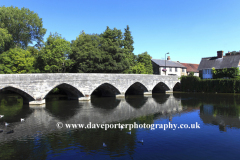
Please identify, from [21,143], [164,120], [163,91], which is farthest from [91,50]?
[21,143]

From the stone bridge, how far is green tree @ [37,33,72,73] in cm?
948

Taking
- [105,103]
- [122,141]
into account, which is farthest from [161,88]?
[122,141]

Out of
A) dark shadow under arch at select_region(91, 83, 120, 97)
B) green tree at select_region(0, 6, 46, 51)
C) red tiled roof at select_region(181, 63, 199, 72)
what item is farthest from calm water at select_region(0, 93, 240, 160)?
red tiled roof at select_region(181, 63, 199, 72)

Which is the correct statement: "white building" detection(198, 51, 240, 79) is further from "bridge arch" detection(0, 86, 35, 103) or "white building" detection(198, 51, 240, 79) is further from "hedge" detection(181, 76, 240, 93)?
"bridge arch" detection(0, 86, 35, 103)

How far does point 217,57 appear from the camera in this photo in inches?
2053

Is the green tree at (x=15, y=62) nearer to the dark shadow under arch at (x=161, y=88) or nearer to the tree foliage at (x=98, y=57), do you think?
the tree foliage at (x=98, y=57)

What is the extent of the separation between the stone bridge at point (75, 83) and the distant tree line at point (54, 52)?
6.72 metres

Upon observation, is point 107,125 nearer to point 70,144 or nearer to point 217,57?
point 70,144

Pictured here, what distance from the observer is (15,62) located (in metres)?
46.8

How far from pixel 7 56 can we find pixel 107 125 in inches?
1672

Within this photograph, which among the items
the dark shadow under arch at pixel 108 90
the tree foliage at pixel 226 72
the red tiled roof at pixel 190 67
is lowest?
the dark shadow under arch at pixel 108 90

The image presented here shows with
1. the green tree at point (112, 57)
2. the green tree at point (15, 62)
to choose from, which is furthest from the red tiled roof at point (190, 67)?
the green tree at point (15, 62)

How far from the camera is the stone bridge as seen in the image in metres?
25.8

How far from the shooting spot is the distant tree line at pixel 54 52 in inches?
1644
